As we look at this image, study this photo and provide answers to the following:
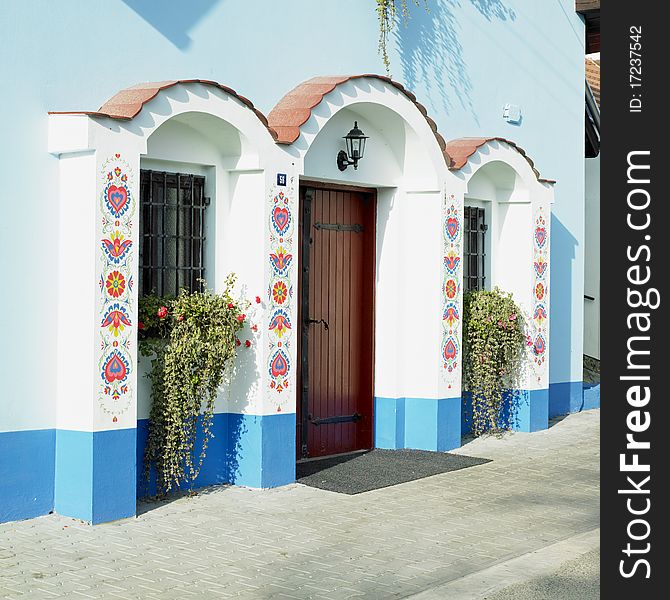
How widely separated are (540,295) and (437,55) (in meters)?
2.78

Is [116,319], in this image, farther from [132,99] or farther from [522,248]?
[522,248]

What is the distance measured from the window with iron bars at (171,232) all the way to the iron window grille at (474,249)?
3816 millimetres

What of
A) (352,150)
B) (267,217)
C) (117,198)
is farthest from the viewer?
(352,150)

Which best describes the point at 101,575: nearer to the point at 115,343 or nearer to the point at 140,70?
the point at 115,343

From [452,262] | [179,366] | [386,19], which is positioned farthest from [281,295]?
[386,19]

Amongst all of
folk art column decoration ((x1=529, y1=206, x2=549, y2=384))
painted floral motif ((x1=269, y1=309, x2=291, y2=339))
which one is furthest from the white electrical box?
painted floral motif ((x1=269, y1=309, x2=291, y2=339))

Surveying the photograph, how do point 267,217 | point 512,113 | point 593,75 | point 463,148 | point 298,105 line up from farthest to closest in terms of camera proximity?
point 593,75, point 512,113, point 463,148, point 298,105, point 267,217

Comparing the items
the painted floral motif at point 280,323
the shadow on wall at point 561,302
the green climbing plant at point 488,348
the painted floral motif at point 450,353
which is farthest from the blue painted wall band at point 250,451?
the shadow on wall at point 561,302

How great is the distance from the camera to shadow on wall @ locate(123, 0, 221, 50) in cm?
825

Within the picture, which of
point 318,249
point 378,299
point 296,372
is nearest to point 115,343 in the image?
point 296,372

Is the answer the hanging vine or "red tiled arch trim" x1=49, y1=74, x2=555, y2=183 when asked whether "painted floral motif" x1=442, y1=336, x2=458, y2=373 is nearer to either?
"red tiled arch trim" x1=49, y1=74, x2=555, y2=183

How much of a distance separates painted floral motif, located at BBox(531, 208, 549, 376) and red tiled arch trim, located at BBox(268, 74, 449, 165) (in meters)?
3.15

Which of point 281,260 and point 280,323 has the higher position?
point 281,260

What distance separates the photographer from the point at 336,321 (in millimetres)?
10133
